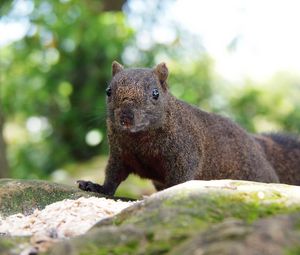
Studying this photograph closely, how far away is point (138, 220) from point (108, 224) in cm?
28

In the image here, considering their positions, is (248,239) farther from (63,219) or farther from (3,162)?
(3,162)

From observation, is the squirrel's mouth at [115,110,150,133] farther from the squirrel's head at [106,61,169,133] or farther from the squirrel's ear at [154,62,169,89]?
the squirrel's ear at [154,62,169,89]

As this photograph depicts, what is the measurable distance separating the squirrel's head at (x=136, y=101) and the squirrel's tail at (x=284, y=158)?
2482 mm

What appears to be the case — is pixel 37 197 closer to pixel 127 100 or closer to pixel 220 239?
pixel 127 100

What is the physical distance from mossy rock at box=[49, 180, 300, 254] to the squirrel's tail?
4.02 m

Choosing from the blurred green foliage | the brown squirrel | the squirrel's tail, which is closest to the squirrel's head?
the brown squirrel

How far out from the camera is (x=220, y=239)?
3.31 m

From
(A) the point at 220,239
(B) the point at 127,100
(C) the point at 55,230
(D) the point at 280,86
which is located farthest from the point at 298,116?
(A) the point at 220,239

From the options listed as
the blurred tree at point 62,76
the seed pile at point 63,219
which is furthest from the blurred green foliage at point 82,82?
the seed pile at point 63,219

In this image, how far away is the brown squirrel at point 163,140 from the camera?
6.50 metres

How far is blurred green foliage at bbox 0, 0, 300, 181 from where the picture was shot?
538 inches

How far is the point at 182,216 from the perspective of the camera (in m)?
4.07

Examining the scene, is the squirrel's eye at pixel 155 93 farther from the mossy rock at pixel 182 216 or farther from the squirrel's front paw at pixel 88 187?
the mossy rock at pixel 182 216

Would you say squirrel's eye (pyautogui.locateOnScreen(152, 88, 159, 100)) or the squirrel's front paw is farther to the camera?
the squirrel's front paw
